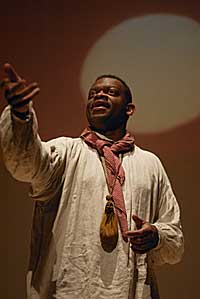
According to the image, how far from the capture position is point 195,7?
7.62 feet

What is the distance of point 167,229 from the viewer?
5.40 feet

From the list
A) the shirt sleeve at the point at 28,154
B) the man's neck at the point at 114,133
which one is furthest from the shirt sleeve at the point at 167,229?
the shirt sleeve at the point at 28,154

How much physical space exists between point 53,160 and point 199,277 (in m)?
0.75

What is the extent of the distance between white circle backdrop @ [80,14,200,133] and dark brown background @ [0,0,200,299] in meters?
0.03

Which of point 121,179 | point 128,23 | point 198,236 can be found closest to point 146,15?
point 128,23

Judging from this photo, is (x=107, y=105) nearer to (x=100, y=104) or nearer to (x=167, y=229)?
(x=100, y=104)

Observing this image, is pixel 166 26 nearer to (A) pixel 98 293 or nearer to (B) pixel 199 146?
(B) pixel 199 146

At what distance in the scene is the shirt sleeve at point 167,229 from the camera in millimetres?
1637

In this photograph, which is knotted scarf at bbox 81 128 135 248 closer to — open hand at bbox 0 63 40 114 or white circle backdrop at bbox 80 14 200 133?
open hand at bbox 0 63 40 114

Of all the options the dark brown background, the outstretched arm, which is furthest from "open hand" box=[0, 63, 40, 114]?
the dark brown background

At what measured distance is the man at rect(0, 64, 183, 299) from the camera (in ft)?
5.08

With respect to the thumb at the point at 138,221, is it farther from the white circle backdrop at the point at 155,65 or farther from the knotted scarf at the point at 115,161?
the white circle backdrop at the point at 155,65

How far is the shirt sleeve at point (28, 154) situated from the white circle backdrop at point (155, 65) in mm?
704

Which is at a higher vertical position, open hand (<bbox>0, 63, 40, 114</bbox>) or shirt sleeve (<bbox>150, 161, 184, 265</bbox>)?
open hand (<bbox>0, 63, 40, 114</bbox>)
